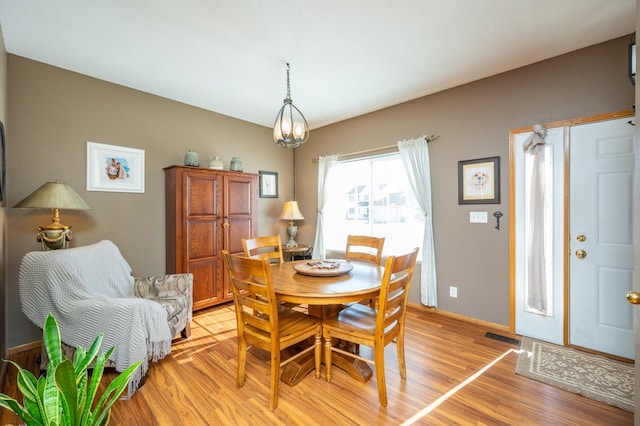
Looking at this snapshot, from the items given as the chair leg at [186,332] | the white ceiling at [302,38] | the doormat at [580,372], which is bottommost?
the doormat at [580,372]

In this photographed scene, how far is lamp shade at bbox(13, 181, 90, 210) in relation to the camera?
2174mm

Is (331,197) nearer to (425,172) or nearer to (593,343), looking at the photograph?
(425,172)

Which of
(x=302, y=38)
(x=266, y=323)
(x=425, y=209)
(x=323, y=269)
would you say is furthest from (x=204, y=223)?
(x=425, y=209)

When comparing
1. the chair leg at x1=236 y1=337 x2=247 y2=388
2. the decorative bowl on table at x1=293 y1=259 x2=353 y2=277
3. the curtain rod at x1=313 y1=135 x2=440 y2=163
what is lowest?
the chair leg at x1=236 y1=337 x2=247 y2=388

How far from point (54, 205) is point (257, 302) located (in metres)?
1.90

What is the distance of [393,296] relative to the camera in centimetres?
181

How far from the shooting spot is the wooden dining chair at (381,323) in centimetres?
168

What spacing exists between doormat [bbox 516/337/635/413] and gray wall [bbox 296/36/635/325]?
0.45 metres

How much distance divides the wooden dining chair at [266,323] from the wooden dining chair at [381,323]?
0.15 meters

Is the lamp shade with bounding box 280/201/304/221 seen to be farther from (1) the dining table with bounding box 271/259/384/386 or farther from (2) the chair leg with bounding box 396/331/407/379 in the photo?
(2) the chair leg with bounding box 396/331/407/379

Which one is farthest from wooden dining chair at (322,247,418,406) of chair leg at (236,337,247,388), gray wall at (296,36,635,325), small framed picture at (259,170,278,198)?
small framed picture at (259,170,278,198)

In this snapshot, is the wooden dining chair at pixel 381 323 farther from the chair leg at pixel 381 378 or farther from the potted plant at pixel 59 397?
the potted plant at pixel 59 397

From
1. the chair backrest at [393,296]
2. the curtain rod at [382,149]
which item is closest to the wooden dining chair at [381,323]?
the chair backrest at [393,296]

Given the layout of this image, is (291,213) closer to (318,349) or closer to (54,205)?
(318,349)
